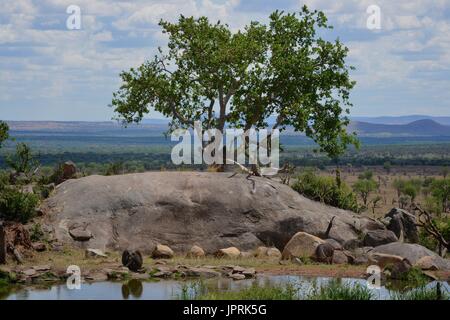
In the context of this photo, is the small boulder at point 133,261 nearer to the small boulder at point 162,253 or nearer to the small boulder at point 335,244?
the small boulder at point 162,253

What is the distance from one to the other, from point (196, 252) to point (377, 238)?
7.32 metres

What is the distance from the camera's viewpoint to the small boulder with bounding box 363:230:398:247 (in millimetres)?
34531

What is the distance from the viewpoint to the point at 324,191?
3859cm

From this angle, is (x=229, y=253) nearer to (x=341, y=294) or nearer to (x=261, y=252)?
(x=261, y=252)

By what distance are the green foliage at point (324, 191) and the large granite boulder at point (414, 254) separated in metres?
7.40

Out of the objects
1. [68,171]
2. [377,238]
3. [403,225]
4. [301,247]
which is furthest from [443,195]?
[301,247]

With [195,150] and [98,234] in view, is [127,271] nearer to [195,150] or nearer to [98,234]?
[98,234]

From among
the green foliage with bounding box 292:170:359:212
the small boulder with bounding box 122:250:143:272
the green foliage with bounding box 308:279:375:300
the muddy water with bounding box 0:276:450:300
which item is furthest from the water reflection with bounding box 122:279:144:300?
the green foliage with bounding box 292:170:359:212

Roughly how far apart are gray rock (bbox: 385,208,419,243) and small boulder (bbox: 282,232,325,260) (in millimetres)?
7668

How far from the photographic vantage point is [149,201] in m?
35.1

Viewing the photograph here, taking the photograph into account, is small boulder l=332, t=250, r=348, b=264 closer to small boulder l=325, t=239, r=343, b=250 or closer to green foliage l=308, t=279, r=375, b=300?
small boulder l=325, t=239, r=343, b=250

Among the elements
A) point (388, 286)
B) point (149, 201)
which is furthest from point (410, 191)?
point (388, 286)

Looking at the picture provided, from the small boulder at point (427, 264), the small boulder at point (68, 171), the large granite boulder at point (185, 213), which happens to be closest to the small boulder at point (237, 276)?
the small boulder at point (427, 264)
